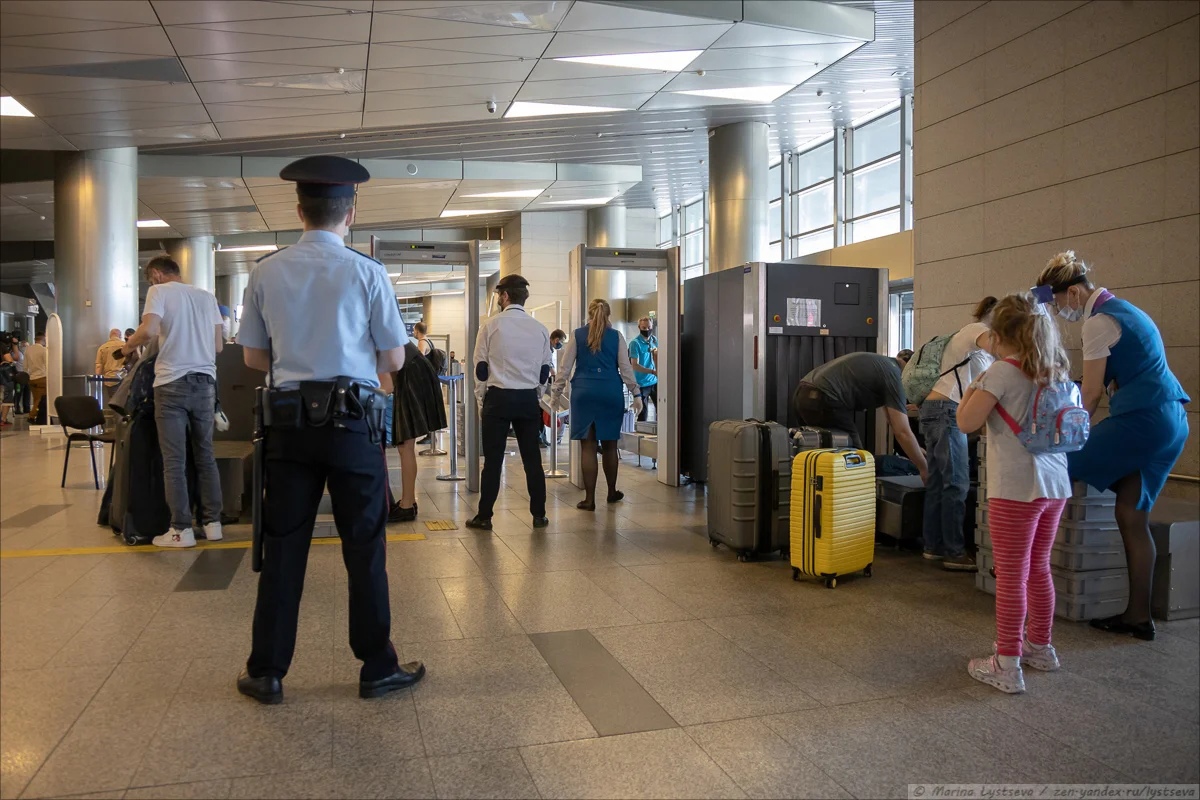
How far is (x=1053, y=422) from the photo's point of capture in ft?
8.18

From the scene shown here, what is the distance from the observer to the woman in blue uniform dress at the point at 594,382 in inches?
231

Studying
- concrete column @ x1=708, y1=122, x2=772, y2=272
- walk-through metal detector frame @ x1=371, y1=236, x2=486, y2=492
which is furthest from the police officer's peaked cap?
concrete column @ x1=708, y1=122, x2=772, y2=272

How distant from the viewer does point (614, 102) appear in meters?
10.3

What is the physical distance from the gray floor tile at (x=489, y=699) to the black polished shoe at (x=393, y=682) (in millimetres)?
36

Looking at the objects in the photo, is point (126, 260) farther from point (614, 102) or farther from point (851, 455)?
point (614, 102)

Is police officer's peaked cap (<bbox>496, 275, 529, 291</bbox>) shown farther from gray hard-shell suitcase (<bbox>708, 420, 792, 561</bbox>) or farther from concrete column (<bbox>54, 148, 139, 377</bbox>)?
concrete column (<bbox>54, 148, 139, 377</bbox>)

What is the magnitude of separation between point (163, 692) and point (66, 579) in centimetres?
132

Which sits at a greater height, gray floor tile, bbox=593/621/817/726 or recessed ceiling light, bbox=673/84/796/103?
recessed ceiling light, bbox=673/84/796/103

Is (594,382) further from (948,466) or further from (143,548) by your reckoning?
(143,548)

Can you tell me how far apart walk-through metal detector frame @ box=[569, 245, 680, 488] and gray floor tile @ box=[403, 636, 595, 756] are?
13.8 feet

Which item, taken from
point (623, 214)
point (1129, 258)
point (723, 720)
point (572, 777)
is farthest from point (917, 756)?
point (623, 214)

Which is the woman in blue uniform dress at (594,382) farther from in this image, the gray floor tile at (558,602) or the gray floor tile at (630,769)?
the gray floor tile at (630,769)

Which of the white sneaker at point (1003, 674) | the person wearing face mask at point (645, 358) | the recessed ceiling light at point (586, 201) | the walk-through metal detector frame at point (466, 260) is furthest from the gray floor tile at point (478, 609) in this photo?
the recessed ceiling light at point (586, 201)

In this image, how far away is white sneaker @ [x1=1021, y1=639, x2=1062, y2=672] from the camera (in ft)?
9.00
